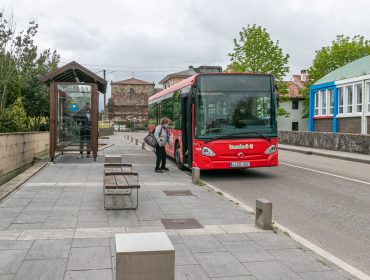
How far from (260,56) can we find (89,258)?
152 ft

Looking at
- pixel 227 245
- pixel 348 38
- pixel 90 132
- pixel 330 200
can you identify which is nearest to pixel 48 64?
pixel 90 132

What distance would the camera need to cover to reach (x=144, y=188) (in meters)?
10.6

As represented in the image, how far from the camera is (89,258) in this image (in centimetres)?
505

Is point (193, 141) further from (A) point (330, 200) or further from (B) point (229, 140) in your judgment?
(A) point (330, 200)

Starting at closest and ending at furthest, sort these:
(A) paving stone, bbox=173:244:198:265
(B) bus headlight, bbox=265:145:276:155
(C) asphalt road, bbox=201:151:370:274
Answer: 1. (A) paving stone, bbox=173:244:198:265
2. (C) asphalt road, bbox=201:151:370:274
3. (B) bus headlight, bbox=265:145:276:155

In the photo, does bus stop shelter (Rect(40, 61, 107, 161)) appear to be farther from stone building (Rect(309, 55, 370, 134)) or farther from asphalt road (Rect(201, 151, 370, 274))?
stone building (Rect(309, 55, 370, 134))

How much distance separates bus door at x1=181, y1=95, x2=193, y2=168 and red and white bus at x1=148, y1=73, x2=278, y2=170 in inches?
2.3

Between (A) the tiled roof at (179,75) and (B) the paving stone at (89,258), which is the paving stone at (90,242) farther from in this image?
(A) the tiled roof at (179,75)

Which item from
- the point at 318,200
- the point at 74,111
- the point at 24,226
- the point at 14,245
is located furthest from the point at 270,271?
the point at 74,111

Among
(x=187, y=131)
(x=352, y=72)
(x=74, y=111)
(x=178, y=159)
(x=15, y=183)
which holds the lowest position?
(x=15, y=183)

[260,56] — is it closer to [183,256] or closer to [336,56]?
[336,56]

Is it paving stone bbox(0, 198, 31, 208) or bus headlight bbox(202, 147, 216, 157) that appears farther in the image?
bus headlight bbox(202, 147, 216, 157)

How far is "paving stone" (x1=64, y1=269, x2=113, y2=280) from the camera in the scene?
4.44 metres

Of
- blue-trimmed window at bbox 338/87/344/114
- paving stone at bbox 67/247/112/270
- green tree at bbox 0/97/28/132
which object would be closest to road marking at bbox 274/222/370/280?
paving stone at bbox 67/247/112/270
